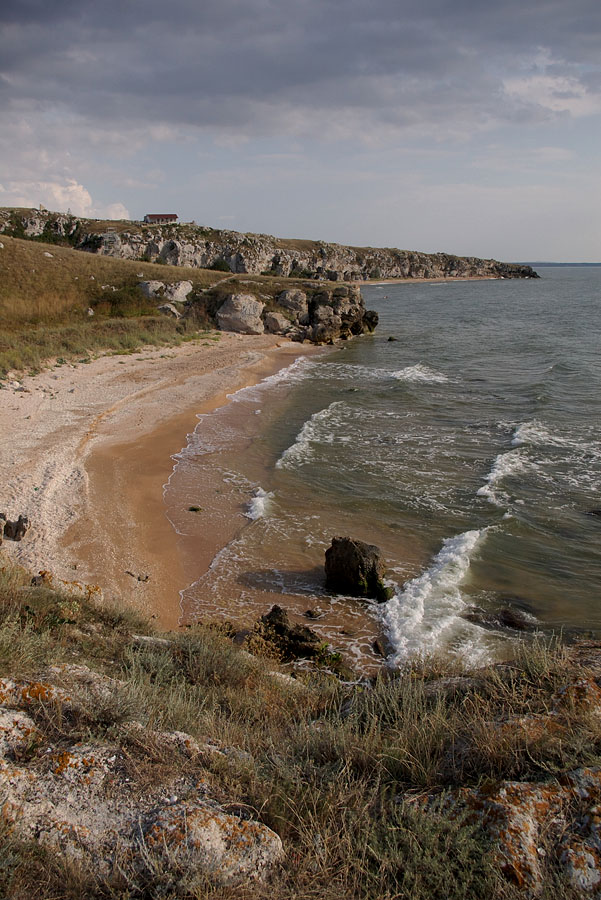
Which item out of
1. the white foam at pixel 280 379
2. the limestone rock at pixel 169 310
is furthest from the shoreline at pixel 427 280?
the white foam at pixel 280 379

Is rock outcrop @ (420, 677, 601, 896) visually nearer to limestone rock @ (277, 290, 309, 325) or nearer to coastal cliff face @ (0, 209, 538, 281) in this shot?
limestone rock @ (277, 290, 309, 325)

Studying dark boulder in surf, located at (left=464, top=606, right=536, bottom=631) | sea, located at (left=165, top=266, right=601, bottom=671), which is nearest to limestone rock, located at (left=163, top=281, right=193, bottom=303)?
sea, located at (left=165, top=266, right=601, bottom=671)

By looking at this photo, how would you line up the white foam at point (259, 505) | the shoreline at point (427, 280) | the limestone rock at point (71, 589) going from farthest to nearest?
the shoreline at point (427, 280) → the white foam at point (259, 505) → the limestone rock at point (71, 589)

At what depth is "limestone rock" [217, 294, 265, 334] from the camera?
38969mm

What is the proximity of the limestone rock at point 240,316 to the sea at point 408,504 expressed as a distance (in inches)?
518

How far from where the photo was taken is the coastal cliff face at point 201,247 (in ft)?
257

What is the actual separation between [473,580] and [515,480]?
534 cm

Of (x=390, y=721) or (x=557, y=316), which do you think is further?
(x=557, y=316)

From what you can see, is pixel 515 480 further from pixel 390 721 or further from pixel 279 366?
pixel 279 366

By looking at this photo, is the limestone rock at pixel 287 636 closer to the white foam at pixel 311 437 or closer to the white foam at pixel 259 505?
the white foam at pixel 259 505

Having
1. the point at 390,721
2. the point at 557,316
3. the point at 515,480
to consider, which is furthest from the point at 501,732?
the point at 557,316

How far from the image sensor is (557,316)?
5516 cm

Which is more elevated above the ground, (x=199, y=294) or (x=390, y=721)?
(x=199, y=294)

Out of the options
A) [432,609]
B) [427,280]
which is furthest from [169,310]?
[427,280]
